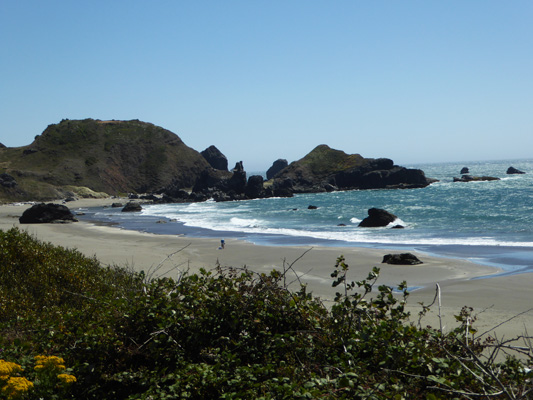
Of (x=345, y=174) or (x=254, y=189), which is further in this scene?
(x=345, y=174)

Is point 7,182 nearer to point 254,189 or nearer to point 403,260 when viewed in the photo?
point 254,189

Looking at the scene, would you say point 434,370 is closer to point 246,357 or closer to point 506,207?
point 246,357

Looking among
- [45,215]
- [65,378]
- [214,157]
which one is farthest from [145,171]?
[65,378]

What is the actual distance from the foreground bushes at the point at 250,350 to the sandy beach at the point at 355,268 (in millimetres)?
800

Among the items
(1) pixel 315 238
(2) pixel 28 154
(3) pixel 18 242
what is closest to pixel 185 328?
(3) pixel 18 242

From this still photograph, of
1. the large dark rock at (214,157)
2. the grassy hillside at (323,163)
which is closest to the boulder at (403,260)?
the grassy hillside at (323,163)

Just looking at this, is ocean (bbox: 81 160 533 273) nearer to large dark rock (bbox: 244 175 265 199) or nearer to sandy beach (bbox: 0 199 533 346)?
sandy beach (bbox: 0 199 533 346)

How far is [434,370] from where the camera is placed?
4.06 m

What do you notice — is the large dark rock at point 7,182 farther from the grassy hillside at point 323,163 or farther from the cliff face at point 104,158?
the grassy hillside at point 323,163

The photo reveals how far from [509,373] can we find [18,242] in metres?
9.08

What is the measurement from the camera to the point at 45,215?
39125 mm

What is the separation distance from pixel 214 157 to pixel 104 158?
37.0 meters

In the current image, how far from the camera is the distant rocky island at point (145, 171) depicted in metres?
77.4

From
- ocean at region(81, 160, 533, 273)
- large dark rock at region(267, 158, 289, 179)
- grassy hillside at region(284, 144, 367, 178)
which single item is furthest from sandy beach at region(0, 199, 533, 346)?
large dark rock at region(267, 158, 289, 179)
